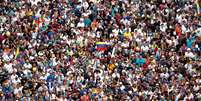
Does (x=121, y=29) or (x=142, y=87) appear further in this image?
(x=121, y=29)

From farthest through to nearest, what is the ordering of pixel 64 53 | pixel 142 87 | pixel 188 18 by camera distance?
pixel 188 18 < pixel 64 53 < pixel 142 87

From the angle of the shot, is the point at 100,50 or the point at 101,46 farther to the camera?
the point at 101,46

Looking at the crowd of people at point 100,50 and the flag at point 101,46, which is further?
the flag at point 101,46

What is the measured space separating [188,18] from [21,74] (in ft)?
19.0

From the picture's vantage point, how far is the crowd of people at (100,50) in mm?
15781

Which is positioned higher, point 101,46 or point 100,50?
point 101,46

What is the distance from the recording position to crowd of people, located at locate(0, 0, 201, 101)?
15781 mm

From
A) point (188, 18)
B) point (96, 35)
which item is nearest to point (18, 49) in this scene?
point (96, 35)

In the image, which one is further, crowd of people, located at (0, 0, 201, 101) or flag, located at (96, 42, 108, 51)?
flag, located at (96, 42, 108, 51)

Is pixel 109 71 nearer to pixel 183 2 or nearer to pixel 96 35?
pixel 96 35

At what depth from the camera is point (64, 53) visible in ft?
56.4

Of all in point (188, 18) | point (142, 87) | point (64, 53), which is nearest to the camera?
point (142, 87)

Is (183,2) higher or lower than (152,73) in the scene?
higher

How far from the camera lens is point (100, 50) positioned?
679 inches
